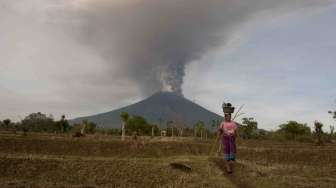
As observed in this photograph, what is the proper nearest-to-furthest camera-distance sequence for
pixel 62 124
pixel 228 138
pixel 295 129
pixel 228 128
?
1. pixel 228 138
2. pixel 228 128
3. pixel 62 124
4. pixel 295 129

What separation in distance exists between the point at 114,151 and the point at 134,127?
59.7m

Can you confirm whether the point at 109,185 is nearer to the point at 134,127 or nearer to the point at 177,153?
the point at 177,153

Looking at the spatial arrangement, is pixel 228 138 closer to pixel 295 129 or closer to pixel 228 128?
pixel 228 128

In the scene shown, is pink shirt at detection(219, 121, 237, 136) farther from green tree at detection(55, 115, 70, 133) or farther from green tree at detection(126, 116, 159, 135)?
green tree at detection(126, 116, 159, 135)

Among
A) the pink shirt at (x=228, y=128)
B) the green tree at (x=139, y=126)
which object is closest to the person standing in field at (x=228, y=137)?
the pink shirt at (x=228, y=128)

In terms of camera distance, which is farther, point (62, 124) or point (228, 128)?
point (62, 124)

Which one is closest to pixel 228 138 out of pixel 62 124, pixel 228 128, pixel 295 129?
pixel 228 128

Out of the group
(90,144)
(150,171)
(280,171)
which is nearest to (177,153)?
(90,144)

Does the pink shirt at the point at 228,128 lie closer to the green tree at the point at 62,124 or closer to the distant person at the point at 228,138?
the distant person at the point at 228,138

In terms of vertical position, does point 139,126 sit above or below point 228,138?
above

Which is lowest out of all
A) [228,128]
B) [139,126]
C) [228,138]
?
[228,138]

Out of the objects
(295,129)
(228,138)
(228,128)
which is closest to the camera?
(228,138)

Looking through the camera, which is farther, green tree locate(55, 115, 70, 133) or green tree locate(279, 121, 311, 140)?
green tree locate(279, 121, 311, 140)

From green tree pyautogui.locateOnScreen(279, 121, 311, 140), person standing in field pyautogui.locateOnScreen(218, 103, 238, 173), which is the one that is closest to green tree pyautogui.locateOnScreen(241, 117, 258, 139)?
green tree pyautogui.locateOnScreen(279, 121, 311, 140)
